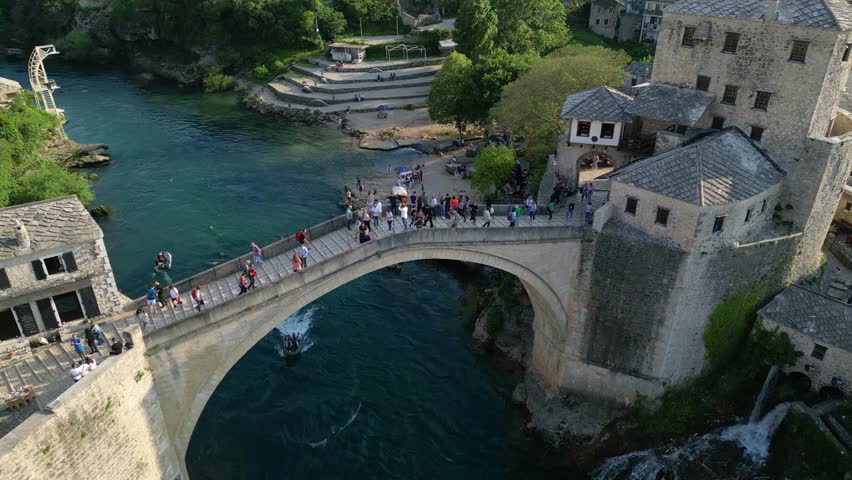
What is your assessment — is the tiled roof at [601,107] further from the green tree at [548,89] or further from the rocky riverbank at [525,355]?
the rocky riverbank at [525,355]

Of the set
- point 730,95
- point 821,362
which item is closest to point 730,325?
point 821,362

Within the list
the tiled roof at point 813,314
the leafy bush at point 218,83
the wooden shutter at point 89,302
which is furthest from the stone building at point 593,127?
the leafy bush at point 218,83

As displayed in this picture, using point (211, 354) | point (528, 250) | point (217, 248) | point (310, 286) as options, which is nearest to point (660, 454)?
point (528, 250)

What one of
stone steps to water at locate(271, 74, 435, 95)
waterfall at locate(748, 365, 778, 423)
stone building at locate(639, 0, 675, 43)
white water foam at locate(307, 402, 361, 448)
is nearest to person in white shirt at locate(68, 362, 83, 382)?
white water foam at locate(307, 402, 361, 448)

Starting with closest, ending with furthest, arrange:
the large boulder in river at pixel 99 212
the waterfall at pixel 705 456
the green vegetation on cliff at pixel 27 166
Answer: the waterfall at pixel 705 456
the green vegetation on cliff at pixel 27 166
the large boulder in river at pixel 99 212

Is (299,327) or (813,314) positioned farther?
(299,327)

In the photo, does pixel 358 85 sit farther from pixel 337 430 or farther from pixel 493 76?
pixel 337 430
